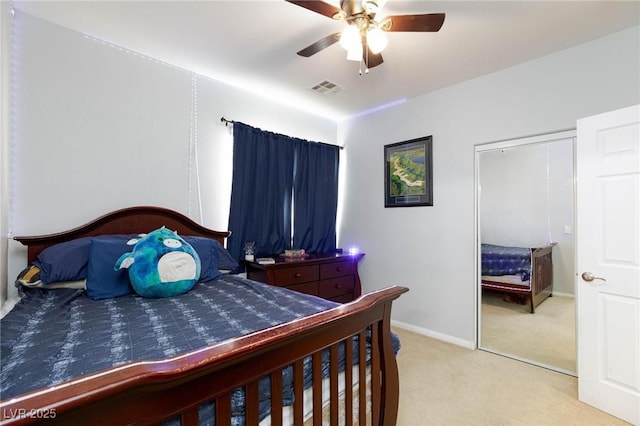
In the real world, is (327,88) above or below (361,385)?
above

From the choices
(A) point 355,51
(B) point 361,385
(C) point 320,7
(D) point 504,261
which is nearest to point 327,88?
(A) point 355,51

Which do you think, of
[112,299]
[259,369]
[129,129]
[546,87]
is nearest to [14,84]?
[129,129]

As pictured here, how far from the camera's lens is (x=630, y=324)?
71.6 inches

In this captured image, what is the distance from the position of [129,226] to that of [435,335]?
304 centimetres

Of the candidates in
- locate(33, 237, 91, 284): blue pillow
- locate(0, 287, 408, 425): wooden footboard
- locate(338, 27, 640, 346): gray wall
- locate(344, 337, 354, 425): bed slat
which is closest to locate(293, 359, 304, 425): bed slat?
locate(0, 287, 408, 425): wooden footboard

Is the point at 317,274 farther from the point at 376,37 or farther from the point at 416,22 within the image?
the point at 416,22

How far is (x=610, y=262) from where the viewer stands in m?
1.92

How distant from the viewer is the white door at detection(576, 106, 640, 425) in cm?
181

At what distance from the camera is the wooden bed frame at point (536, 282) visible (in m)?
2.65

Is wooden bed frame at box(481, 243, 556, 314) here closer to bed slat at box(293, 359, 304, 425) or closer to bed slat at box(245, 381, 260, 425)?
bed slat at box(293, 359, 304, 425)

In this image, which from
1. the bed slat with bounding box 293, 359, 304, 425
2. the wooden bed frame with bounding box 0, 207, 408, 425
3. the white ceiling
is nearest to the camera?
the wooden bed frame with bounding box 0, 207, 408, 425

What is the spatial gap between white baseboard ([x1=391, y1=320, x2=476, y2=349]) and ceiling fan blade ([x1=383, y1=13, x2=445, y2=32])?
2694 mm

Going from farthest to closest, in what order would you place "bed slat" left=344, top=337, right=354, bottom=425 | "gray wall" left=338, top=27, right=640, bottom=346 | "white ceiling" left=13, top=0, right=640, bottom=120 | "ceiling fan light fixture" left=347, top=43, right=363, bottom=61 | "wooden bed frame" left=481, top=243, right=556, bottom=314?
"wooden bed frame" left=481, top=243, right=556, bottom=314, "gray wall" left=338, top=27, right=640, bottom=346, "white ceiling" left=13, top=0, right=640, bottom=120, "ceiling fan light fixture" left=347, top=43, right=363, bottom=61, "bed slat" left=344, top=337, right=354, bottom=425

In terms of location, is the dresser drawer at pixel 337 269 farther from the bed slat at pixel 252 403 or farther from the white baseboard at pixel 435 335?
the bed slat at pixel 252 403
